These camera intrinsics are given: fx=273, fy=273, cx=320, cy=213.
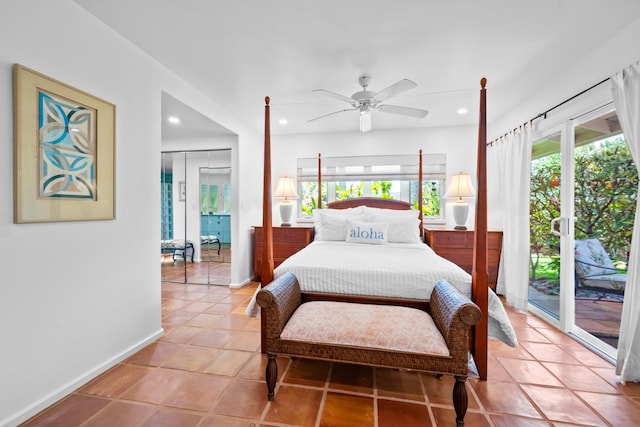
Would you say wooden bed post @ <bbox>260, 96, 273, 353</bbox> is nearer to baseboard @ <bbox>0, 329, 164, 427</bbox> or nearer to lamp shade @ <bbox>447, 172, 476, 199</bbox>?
baseboard @ <bbox>0, 329, 164, 427</bbox>

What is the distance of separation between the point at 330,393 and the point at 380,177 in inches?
132

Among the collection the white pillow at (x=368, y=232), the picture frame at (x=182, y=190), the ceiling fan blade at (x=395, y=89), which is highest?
the ceiling fan blade at (x=395, y=89)

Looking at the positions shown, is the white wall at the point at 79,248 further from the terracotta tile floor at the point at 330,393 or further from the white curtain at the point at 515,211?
the white curtain at the point at 515,211

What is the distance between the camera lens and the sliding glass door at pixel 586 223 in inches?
84.7

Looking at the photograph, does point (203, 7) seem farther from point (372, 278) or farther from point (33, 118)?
point (372, 278)

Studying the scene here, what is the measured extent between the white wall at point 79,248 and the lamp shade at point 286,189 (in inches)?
79.8

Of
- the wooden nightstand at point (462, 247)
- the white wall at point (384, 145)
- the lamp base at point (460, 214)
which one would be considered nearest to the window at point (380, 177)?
the white wall at point (384, 145)

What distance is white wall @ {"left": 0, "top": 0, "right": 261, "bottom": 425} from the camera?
142 centimetres

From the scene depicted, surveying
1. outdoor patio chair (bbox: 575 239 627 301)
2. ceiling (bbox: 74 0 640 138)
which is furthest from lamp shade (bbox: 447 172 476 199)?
outdoor patio chair (bbox: 575 239 627 301)

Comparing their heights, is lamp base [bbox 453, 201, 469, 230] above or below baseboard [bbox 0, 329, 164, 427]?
above

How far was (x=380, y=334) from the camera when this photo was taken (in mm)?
1569

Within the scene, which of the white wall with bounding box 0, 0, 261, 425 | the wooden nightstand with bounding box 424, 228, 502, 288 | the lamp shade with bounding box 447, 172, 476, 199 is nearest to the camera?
the white wall with bounding box 0, 0, 261, 425

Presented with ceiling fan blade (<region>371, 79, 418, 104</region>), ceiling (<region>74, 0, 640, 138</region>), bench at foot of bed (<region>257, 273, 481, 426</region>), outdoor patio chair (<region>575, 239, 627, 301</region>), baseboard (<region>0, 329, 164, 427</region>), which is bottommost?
baseboard (<region>0, 329, 164, 427</region>)

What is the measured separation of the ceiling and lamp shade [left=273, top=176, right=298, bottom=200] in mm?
1503
